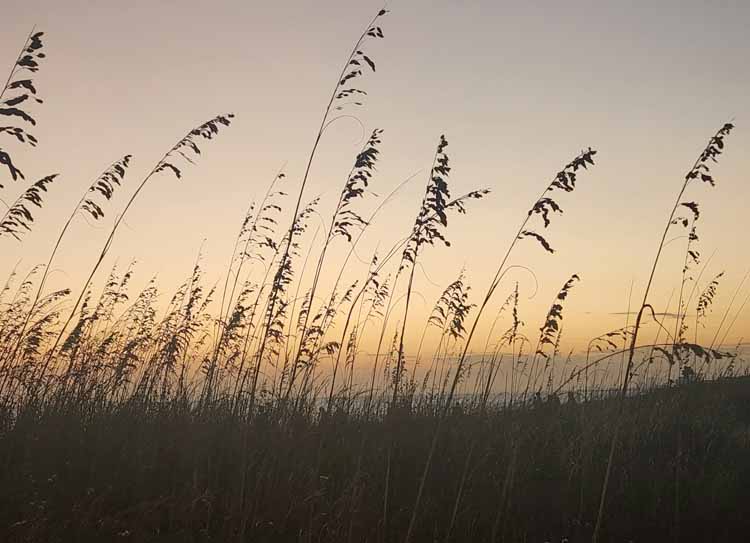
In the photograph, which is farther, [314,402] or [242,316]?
[242,316]

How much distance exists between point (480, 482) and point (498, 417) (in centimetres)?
262

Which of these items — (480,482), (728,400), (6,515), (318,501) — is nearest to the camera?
(6,515)

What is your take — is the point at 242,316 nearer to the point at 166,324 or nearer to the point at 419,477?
the point at 166,324

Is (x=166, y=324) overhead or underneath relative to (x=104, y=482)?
overhead

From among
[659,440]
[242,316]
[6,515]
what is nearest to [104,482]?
[6,515]

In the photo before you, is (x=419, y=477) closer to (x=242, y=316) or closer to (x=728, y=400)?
(x=242, y=316)

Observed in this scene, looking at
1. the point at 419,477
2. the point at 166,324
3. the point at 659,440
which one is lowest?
the point at 419,477

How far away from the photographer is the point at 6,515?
11.3 ft

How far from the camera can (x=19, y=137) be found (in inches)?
139

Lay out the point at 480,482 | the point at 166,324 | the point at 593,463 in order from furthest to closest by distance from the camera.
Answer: the point at 166,324 → the point at 593,463 → the point at 480,482

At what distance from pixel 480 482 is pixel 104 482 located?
2577 millimetres

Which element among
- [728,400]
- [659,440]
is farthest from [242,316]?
[728,400]

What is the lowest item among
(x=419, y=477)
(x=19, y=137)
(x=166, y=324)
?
(x=419, y=477)

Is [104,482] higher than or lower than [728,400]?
lower
